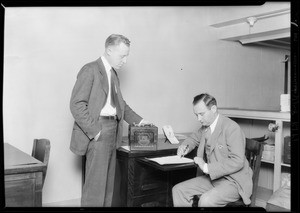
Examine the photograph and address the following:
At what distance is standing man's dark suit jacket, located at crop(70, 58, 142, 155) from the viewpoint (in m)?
2.81

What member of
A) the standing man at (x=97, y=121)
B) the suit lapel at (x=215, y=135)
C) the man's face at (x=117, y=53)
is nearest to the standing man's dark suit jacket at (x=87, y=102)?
the standing man at (x=97, y=121)

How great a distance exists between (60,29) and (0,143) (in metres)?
1.71

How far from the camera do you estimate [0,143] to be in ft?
7.10

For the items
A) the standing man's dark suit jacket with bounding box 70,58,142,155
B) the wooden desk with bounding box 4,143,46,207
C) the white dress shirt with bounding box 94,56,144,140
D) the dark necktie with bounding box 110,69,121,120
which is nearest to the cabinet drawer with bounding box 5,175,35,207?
the wooden desk with bounding box 4,143,46,207

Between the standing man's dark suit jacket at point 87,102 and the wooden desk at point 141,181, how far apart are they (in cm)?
43

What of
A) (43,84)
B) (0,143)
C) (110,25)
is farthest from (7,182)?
(110,25)

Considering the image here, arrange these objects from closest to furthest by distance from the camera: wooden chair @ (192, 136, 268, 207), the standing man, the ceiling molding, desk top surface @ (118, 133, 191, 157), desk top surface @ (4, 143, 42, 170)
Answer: desk top surface @ (4, 143, 42, 170), wooden chair @ (192, 136, 268, 207), the standing man, desk top surface @ (118, 133, 191, 157), the ceiling molding

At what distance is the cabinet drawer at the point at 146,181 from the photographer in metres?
3.12

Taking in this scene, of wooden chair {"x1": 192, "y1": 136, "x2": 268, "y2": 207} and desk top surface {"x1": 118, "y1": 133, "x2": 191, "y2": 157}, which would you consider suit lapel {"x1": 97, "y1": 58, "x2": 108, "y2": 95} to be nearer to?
desk top surface {"x1": 118, "y1": 133, "x2": 191, "y2": 157}

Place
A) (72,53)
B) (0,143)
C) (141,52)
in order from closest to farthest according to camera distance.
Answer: (0,143), (72,53), (141,52)

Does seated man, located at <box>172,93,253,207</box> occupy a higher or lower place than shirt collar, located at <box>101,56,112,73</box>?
lower

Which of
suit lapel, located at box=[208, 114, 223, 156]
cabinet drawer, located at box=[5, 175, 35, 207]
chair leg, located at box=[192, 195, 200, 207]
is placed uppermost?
suit lapel, located at box=[208, 114, 223, 156]

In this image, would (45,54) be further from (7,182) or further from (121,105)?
(7,182)

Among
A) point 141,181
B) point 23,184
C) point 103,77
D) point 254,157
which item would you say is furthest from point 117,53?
point 254,157
